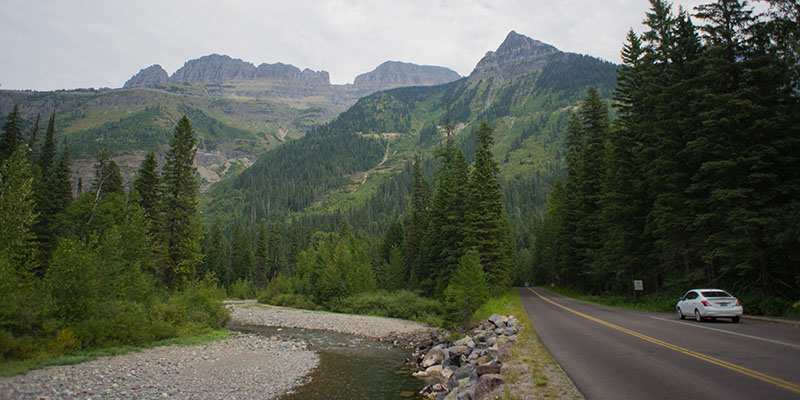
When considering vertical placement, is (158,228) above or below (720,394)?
above

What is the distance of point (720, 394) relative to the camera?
688cm

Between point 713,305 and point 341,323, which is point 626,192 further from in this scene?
A: point 341,323

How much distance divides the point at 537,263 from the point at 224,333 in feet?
241

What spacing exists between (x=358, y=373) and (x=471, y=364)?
284 inches

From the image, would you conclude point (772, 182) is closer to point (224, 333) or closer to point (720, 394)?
point (720, 394)

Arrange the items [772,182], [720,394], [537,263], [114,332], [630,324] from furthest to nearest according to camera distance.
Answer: [537,263], [114,332], [772,182], [630,324], [720,394]

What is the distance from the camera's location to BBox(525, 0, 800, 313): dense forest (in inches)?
710

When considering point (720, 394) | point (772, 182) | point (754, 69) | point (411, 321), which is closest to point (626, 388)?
point (720, 394)

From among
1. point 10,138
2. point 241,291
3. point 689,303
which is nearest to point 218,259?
point 241,291

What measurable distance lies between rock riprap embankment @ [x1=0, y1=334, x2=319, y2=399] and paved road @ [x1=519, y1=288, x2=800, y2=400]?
38.5 ft

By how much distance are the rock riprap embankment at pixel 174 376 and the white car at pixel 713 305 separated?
18.0 meters

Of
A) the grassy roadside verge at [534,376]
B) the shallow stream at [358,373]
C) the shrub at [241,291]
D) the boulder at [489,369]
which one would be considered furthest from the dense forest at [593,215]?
the shrub at [241,291]

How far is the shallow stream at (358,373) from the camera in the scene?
16094 mm

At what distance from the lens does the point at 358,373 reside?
2002cm
